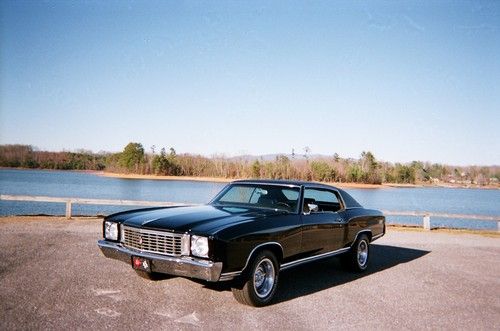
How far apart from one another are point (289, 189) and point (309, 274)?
1.90 m

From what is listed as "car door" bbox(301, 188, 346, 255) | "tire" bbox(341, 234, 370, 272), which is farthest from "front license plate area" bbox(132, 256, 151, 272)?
"tire" bbox(341, 234, 370, 272)

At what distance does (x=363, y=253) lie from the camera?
7.59 m

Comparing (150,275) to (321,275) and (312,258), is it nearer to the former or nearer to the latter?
(312,258)

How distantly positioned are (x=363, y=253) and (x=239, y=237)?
3.84 m

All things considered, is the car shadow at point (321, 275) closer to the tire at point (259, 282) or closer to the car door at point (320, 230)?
the tire at point (259, 282)

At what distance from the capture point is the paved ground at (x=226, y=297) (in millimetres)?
4402

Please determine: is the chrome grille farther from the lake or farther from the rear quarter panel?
the lake

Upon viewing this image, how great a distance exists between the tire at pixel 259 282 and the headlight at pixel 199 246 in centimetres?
62

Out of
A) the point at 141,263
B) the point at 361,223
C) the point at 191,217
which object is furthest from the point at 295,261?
the point at 361,223

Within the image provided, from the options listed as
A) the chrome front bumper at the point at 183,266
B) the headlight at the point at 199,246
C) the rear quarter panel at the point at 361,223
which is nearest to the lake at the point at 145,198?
the rear quarter panel at the point at 361,223

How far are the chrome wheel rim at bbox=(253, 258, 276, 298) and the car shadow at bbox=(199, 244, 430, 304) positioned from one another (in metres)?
0.26

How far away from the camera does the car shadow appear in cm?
584

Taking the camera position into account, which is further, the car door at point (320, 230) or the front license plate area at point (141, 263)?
the car door at point (320, 230)

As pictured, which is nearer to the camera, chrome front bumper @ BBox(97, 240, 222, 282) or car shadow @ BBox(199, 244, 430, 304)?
chrome front bumper @ BBox(97, 240, 222, 282)
